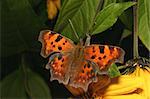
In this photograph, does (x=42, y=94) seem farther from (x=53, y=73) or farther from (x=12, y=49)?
(x=53, y=73)

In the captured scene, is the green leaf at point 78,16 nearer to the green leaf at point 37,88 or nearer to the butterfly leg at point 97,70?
the butterfly leg at point 97,70

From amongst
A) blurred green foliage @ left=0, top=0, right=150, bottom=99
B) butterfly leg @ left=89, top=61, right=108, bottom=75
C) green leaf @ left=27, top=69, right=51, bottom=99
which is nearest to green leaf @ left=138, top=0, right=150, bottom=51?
blurred green foliage @ left=0, top=0, right=150, bottom=99

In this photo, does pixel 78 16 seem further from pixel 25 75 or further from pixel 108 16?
pixel 25 75

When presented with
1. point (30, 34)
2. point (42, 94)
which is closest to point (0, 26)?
point (30, 34)

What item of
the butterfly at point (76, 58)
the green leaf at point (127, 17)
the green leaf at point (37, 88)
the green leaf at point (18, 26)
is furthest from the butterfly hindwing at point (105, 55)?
the green leaf at point (37, 88)

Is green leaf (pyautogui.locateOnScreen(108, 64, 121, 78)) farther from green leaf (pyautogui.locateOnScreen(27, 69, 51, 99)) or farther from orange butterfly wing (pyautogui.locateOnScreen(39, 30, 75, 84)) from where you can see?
green leaf (pyautogui.locateOnScreen(27, 69, 51, 99))

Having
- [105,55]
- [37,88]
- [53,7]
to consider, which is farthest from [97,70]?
[37,88]

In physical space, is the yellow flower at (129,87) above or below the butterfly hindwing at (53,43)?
below
